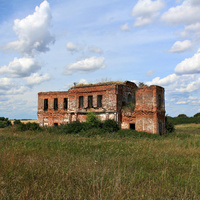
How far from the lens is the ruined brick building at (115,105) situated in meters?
20.1

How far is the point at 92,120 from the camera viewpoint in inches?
855

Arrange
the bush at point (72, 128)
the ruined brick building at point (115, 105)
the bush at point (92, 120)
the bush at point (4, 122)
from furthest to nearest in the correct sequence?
1. the bush at point (4, 122)
2. the bush at point (92, 120)
3. the bush at point (72, 128)
4. the ruined brick building at point (115, 105)

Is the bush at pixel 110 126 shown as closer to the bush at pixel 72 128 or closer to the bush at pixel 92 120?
the bush at pixel 92 120

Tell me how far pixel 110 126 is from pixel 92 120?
2.29 m

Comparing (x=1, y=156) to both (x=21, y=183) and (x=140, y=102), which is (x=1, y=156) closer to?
(x=21, y=183)

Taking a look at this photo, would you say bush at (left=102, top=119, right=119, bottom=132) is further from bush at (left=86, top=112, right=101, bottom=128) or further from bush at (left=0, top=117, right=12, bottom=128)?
bush at (left=0, top=117, right=12, bottom=128)

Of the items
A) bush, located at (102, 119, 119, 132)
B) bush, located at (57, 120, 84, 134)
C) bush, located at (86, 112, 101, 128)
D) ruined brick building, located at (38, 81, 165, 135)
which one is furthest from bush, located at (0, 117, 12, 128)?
bush, located at (102, 119, 119, 132)

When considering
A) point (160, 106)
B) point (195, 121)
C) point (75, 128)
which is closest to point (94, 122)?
point (75, 128)

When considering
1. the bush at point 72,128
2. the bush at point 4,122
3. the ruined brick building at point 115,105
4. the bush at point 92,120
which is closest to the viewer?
the ruined brick building at point 115,105

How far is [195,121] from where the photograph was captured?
5006cm

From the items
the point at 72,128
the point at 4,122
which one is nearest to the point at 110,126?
the point at 72,128

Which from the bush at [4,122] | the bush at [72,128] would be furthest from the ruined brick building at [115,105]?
the bush at [4,122]

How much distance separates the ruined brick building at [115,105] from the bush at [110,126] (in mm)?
675

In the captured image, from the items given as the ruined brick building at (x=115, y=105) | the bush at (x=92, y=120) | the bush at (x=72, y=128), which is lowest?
the bush at (x=72, y=128)
